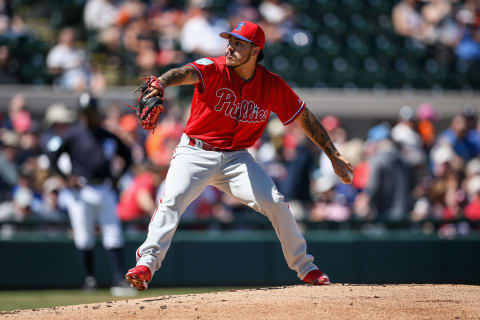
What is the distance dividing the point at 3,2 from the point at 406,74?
6.61 m

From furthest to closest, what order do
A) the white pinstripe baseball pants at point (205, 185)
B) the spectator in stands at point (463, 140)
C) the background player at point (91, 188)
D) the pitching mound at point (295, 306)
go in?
the spectator in stands at point (463, 140)
the background player at point (91, 188)
the white pinstripe baseball pants at point (205, 185)
the pitching mound at point (295, 306)

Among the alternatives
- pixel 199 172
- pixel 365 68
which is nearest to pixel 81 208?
pixel 199 172

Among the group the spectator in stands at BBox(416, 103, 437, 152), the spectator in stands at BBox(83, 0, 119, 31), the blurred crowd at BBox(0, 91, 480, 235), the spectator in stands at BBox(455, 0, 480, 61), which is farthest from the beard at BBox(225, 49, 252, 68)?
the spectator in stands at BBox(455, 0, 480, 61)

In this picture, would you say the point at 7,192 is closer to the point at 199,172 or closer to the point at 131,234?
the point at 131,234

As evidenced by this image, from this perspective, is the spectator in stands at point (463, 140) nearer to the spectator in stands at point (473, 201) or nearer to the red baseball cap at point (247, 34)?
the spectator in stands at point (473, 201)

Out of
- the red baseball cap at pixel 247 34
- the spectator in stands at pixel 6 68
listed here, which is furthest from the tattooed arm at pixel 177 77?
the spectator in stands at pixel 6 68

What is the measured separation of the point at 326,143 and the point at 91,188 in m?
3.34

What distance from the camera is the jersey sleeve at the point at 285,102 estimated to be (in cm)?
564

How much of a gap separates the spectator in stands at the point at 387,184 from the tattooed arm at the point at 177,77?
15.8 feet

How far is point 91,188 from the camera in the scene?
820 cm

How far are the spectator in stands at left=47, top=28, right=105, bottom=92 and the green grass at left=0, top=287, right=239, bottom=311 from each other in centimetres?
368

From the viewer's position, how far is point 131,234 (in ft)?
30.0

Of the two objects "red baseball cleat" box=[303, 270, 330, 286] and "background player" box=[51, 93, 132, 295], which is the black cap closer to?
"background player" box=[51, 93, 132, 295]

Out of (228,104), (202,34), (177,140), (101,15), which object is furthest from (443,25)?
(228,104)
